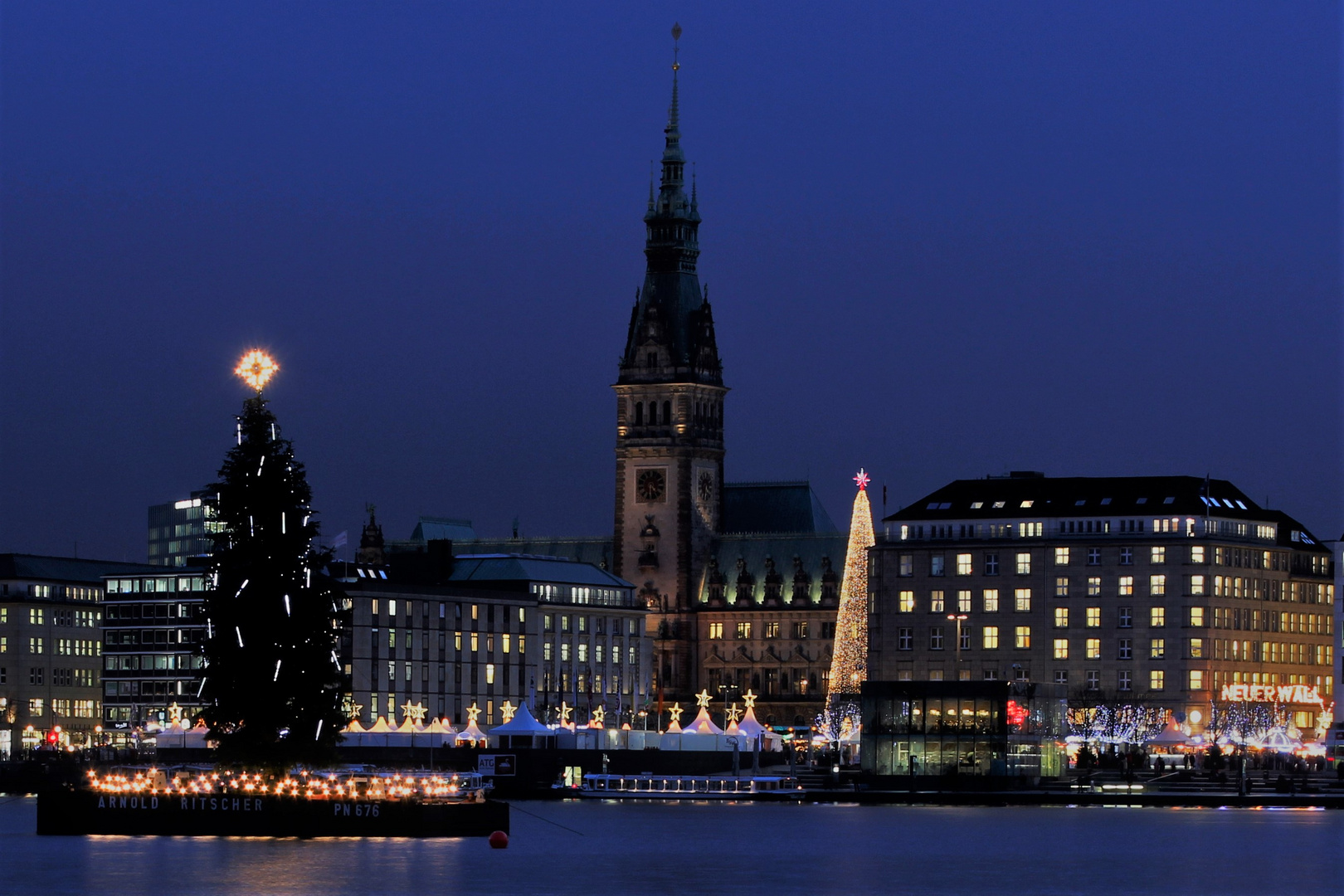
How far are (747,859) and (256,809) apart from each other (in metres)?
18.6

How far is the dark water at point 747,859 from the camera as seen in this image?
105688 millimetres

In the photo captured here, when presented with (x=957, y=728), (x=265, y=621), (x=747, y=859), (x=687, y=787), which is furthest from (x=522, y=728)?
(x=747, y=859)

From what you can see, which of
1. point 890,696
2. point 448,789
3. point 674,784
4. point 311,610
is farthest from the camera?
point 674,784

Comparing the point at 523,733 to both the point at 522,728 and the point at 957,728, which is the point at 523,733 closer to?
the point at 522,728

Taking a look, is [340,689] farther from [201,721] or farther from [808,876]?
[808,876]

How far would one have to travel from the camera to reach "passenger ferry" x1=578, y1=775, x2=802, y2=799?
184 m

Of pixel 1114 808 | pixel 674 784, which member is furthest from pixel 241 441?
pixel 674 784

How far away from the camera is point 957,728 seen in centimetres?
17862

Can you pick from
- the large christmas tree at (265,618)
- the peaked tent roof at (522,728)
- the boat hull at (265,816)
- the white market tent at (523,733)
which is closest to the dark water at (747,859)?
the boat hull at (265,816)

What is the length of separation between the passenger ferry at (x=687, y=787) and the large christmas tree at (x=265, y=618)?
61.7m

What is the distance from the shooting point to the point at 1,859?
383 ft

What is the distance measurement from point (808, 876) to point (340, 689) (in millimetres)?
22693

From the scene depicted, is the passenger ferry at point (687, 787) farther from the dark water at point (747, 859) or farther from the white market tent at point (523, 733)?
the dark water at point (747, 859)

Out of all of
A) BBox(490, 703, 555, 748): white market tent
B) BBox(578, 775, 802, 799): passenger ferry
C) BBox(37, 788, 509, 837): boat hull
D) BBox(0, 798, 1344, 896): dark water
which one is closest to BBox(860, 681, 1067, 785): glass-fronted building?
BBox(578, 775, 802, 799): passenger ferry
